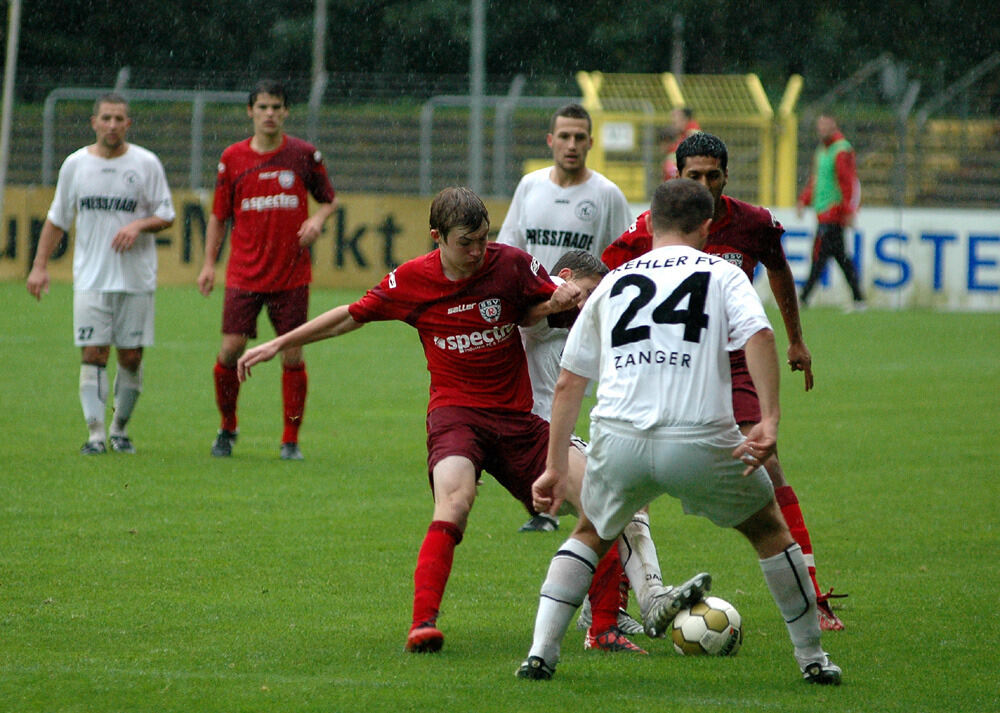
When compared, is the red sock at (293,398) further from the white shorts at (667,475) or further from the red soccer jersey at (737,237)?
the white shorts at (667,475)

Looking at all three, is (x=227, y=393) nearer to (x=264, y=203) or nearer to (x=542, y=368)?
(x=264, y=203)

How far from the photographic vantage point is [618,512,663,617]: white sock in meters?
5.85

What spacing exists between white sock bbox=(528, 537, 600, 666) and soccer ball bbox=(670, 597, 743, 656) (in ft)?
2.33

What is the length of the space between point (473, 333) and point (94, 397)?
5055 millimetres

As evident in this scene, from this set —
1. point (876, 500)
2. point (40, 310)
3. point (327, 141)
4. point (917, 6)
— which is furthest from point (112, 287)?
point (917, 6)

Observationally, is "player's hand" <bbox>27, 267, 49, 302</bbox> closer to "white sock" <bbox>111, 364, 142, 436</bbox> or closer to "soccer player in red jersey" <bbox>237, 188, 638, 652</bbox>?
"white sock" <bbox>111, 364, 142, 436</bbox>

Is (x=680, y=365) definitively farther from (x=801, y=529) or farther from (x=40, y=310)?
(x=40, y=310)

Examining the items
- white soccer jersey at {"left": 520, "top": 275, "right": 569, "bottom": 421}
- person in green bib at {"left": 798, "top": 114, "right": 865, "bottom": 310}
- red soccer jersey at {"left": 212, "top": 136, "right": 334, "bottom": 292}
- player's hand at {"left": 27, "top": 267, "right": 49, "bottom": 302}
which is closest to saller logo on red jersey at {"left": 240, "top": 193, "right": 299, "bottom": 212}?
red soccer jersey at {"left": 212, "top": 136, "right": 334, "bottom": 292}

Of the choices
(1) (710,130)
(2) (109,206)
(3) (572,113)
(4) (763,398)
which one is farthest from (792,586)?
(1) (710,130)

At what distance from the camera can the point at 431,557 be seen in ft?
17.7

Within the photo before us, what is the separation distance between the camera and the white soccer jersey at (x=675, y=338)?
472cm

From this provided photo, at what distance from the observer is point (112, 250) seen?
10375mm

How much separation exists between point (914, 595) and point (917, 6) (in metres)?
35.0

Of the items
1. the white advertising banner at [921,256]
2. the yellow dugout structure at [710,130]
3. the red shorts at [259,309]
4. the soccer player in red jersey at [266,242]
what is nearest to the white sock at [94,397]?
the soccer player in red jersey at [266,242]
